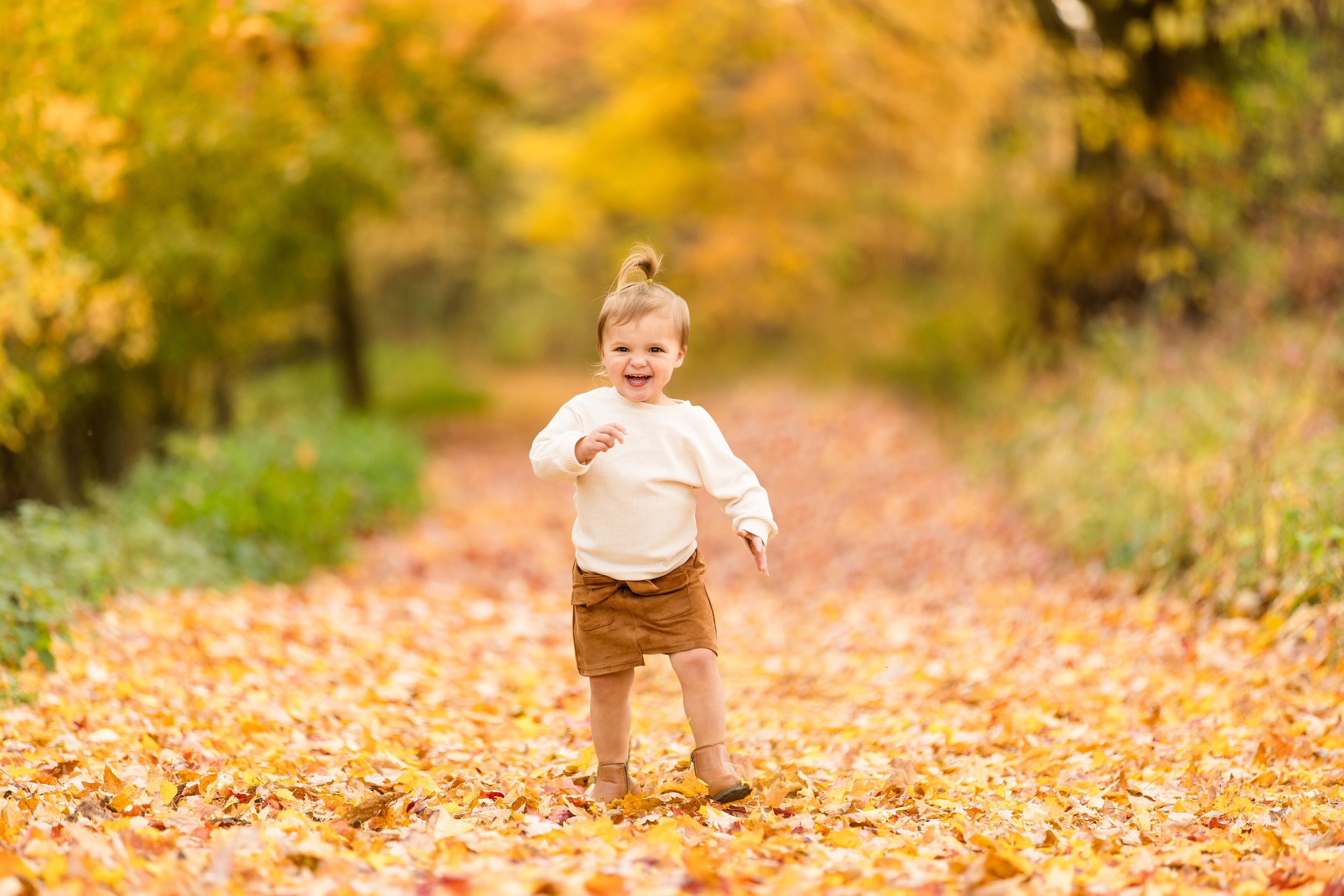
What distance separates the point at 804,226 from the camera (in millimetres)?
17844

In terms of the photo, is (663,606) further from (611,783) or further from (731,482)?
(611,783)

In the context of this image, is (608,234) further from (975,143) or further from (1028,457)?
(1028,457)

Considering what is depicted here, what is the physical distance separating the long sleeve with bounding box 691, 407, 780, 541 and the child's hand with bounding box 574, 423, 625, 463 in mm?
316

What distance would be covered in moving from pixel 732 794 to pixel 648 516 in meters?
0.87

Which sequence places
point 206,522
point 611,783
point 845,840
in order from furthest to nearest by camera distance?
point 206,522, point 611,783, point 845,840

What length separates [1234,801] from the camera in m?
3.64

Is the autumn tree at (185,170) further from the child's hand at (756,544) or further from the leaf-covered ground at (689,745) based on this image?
the child's hand at (756,544)

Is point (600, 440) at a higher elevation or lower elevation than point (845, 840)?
higher

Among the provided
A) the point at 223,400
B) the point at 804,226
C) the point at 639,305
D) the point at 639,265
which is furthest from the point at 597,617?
the point at 804,226

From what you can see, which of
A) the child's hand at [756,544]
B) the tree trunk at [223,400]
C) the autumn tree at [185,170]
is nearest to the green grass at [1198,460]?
the child's hand at [756,544]

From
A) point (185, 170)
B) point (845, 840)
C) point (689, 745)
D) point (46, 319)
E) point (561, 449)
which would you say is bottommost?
point (689, 745)

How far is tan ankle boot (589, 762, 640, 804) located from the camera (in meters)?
3.78

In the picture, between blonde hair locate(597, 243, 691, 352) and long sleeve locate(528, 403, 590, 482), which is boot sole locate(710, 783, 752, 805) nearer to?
long sleeve locate(528, 403, 590, 482)

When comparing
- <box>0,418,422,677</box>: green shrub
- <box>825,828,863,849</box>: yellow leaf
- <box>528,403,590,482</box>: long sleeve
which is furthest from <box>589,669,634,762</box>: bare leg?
<box>0,418,422,677</box>: green shrub
